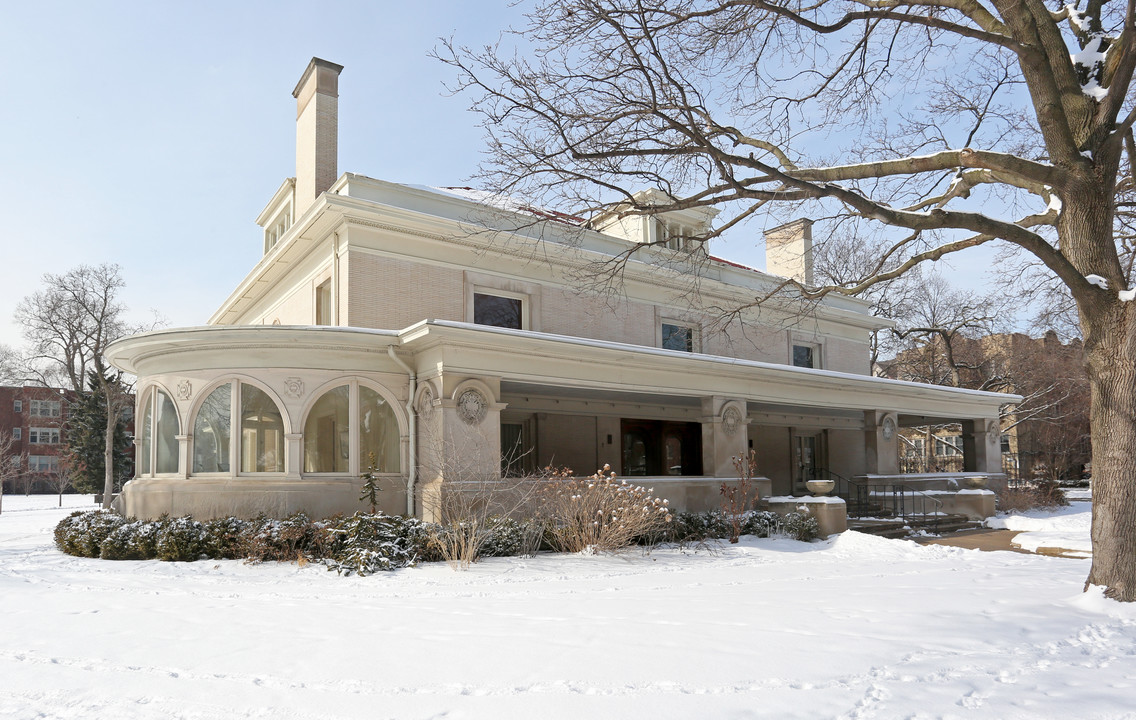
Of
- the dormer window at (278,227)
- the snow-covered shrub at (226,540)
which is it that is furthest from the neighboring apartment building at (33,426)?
the snow-covered shrub at (226,540)

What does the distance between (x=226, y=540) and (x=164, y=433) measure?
12.2ft

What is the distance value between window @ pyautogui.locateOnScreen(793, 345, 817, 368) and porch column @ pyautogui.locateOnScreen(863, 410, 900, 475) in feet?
12.4

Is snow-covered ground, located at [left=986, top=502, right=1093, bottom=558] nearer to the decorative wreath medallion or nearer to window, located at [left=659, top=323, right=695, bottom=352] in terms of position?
the decorative wreath medallion

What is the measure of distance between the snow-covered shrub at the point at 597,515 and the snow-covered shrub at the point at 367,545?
8.78ft

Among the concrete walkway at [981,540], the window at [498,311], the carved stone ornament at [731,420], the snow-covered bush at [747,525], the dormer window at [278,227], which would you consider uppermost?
the dormer window at [278,227]

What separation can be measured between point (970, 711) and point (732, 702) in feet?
5.00

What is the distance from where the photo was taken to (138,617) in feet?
26.0

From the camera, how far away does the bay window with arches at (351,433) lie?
1447 centimetres

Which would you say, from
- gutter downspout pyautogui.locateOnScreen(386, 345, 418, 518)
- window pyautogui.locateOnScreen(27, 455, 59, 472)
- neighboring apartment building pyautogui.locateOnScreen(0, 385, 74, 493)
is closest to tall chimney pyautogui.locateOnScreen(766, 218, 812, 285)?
gutter downspout pyautogui.locateOnScreen(386, 345, 418, 518)

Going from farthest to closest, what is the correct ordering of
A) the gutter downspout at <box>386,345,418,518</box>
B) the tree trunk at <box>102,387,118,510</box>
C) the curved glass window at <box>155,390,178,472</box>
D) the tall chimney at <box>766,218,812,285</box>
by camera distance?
the tree trunk at <box>102,387,118,510</box>
the tall chimney at <box>766,218,812,285</box>
the curved glass window at <box>155,390,178,472</box>
the gutter downspout at <box>386,345,418,518</box>

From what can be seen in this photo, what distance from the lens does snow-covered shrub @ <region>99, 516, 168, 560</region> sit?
12.9m

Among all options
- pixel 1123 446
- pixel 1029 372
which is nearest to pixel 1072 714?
pixel 1123 446

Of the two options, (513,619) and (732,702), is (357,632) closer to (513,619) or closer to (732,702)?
(513,619)

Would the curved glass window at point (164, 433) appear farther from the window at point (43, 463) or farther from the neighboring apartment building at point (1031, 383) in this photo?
the window at point (43, 463)
